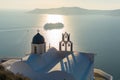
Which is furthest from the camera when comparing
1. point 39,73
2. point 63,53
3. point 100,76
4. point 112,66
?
point 112,66

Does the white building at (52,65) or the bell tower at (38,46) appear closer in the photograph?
the white building at (52,65)

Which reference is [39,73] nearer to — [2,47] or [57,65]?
[57,65]

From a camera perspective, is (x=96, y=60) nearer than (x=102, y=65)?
No

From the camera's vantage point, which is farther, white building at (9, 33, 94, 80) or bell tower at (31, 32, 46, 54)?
bell tower at (31, 32, 46, 54)

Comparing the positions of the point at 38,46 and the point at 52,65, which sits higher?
the point at 38,46

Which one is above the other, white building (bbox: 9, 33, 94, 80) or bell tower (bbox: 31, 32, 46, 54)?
bell tower (bbox: 31, 32, 46, 54)

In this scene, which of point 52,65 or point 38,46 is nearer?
point 52,65

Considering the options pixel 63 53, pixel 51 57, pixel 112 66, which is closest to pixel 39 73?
pixel 51 57

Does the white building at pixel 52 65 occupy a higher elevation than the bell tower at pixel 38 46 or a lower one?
lower
